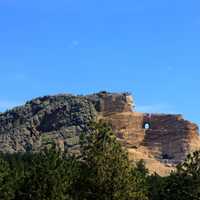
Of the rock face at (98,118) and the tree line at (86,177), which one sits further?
the rock face at (98,118)

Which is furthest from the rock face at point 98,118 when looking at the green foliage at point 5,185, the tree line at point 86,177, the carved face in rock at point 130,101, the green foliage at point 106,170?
the green foliage at point 106,170

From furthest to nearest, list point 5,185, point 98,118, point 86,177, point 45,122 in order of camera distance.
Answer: point 45,122, point 98,118, point 5,185, point 86,177

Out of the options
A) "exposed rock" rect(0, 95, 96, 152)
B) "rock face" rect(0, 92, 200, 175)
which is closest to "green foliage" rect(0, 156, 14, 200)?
"rock face" rect(0, 92, 200, 175)

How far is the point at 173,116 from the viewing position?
18450 centimetres

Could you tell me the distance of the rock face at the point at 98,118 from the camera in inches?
7037

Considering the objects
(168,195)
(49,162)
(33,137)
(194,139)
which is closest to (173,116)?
(194,139)

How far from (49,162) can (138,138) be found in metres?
134

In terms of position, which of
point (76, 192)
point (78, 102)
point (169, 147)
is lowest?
point (76, 192)

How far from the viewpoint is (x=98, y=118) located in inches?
7052

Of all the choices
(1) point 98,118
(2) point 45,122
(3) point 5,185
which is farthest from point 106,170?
(2) point 45,122

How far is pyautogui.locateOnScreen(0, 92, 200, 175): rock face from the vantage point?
17875 cm

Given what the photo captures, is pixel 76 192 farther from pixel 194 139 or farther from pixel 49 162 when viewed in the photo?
pixel 194 139

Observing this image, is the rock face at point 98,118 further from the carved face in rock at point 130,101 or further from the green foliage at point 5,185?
the green foliage at point 5,185

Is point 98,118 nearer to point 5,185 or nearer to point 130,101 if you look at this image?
point 130,101
